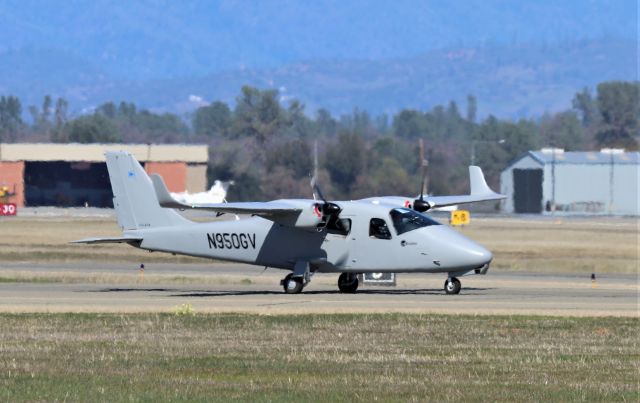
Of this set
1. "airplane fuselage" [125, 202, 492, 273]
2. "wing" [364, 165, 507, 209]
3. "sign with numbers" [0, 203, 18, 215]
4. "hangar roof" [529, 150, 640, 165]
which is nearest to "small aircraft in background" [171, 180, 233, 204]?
"sign with numbers" [0, 203, 18, 215]

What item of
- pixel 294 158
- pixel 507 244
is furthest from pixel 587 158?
pixel 507 244

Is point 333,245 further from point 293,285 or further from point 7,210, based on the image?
point 7,210

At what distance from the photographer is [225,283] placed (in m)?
45.0

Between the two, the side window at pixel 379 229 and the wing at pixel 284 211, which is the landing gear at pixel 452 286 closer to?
the side window at pixel 379 229

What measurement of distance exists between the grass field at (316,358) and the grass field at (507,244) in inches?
1091

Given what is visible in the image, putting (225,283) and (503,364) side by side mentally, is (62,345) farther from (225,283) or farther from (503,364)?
(225,283)

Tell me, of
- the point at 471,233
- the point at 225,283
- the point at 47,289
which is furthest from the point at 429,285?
the point at 471,233

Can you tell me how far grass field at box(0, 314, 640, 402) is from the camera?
19.7 m

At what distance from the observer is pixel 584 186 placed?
152 metres

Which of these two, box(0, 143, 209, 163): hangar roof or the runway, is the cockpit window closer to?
the runway

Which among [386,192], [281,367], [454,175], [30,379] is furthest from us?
[454,175]

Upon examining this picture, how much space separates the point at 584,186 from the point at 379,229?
116675 mm

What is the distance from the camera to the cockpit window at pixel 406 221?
3841 cm

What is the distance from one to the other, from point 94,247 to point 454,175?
77560mm
